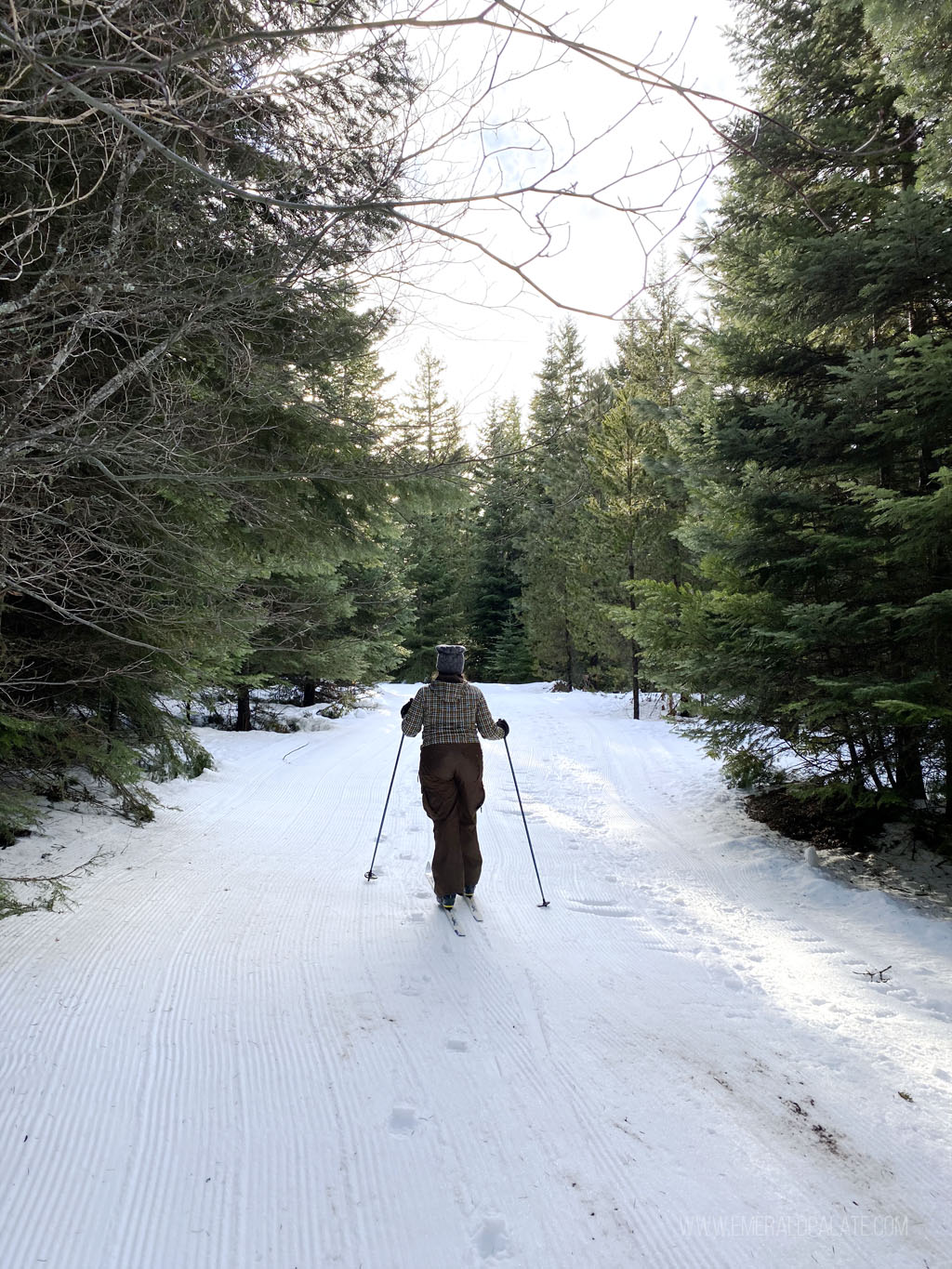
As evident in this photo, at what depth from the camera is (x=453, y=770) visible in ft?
16.9

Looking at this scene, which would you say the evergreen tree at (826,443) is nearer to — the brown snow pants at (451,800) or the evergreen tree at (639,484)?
the brown snow pants at (451,800)

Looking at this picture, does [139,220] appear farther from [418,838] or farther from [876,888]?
[876,888]

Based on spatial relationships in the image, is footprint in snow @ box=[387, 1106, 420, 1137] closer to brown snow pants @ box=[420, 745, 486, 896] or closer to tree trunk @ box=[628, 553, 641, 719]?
brown snow pants @ box=[420, 745, 486, 896]

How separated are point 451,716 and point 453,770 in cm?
42

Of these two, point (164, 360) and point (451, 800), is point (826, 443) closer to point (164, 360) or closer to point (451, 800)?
point (451, 800)

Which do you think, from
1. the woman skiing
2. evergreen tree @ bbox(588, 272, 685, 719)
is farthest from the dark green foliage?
evergreen tree @ bbox(588, 272, 685, 719)

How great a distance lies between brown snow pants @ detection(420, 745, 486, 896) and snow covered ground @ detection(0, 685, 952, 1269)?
1.06 ft

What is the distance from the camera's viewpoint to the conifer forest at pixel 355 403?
3.59m

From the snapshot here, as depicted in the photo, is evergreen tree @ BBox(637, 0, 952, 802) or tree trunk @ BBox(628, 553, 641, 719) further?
tree trunk @ BBox(628, 553, 641, 719)

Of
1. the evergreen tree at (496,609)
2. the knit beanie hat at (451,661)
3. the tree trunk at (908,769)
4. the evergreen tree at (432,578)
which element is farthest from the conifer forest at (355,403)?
the evergreen tree at (496,609)

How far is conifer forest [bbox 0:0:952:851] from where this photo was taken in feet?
11.8

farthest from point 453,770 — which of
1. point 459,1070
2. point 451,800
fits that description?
point 459,1070

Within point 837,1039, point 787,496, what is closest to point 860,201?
point 787,496

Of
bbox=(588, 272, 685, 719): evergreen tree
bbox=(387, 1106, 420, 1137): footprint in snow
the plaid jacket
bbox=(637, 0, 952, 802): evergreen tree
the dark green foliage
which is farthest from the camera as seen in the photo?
bbox=(588, 272, 685, 719): evergreen tree
